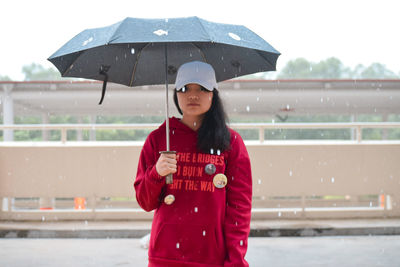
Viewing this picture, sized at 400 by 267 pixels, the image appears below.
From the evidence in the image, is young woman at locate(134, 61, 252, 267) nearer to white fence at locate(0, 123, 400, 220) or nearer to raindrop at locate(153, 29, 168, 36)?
raindrop at locate(153, 29, 168, 36)

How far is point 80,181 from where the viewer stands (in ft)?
27.1

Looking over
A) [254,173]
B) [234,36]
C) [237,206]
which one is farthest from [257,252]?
[234,36]

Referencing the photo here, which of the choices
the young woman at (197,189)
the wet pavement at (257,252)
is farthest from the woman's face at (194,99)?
the wet pavement at (257,252)

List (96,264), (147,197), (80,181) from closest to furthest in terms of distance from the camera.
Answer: (147,197) < (96,264) < (80,181)

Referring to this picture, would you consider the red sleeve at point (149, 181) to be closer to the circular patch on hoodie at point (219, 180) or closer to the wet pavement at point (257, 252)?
the circular patch on hoodie at point (219, 180)

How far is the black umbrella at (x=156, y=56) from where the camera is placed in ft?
8.14

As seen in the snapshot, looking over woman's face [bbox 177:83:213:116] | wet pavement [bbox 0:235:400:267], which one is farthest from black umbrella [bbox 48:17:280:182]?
wet pavement [bbox 0:235:400:267]

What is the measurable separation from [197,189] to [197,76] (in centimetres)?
55

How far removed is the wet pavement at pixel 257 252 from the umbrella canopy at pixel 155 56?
11.3ft

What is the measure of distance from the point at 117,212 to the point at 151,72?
5744mm

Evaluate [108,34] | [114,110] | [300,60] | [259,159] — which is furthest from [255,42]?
[300,60]

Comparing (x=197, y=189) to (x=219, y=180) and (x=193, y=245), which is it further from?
(x=193, y=245)

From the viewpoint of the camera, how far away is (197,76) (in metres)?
2.30

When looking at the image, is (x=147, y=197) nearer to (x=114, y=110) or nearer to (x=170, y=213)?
(x=170, y=213)
